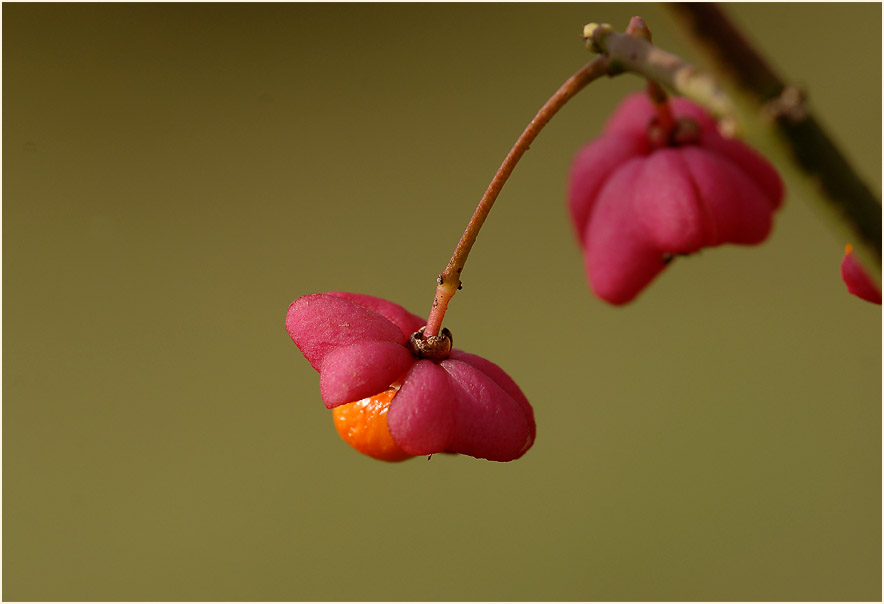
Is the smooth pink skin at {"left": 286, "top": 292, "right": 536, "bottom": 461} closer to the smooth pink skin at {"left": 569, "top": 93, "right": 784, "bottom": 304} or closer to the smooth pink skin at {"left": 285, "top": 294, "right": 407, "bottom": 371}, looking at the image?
the smooth pink skin at {"left": 285, "top": 294, "right": 407, "bottom": 371}

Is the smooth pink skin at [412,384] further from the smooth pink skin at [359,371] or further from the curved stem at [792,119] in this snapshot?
the curved stem at [792,119]

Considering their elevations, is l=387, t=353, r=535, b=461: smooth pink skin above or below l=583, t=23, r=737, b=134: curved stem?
below

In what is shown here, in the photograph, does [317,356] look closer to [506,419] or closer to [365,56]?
[506,419]

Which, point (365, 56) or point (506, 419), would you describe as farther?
point (365, 56)

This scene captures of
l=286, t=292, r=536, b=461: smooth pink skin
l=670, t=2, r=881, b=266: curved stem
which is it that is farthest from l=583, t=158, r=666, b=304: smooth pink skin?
l=670, t=2, r=881, b=266: curved stem

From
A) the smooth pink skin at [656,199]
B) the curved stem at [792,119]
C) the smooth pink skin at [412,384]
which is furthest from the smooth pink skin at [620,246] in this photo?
the curved stem at [792,119]

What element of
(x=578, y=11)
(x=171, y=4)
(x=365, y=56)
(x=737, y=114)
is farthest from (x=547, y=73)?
(x=737, y=114)
